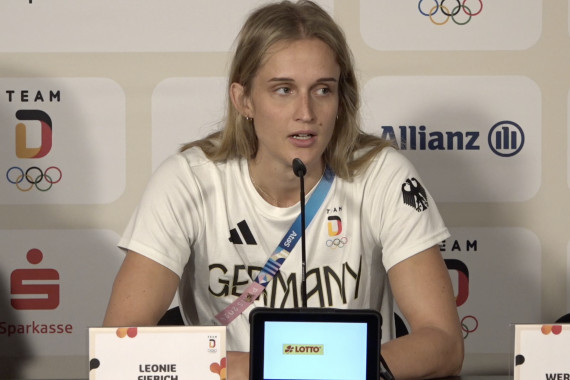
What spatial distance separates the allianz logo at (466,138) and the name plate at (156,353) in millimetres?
1379

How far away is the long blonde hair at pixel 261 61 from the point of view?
1815mm

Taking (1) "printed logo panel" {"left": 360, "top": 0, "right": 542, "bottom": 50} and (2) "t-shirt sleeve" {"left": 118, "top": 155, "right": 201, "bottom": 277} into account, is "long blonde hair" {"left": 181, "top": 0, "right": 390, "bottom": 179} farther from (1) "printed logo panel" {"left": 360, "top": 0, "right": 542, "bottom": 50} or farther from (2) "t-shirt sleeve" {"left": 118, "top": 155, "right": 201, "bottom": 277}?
(1) "printed logo panel" {"left": 360, "top": 0, "right": 542, "bottom": 50}

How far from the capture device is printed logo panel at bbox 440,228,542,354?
2.47 m

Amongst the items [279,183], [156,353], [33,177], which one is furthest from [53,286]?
[156,353]

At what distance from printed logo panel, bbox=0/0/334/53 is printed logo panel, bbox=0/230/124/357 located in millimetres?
538

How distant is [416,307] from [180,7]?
119 centimetres

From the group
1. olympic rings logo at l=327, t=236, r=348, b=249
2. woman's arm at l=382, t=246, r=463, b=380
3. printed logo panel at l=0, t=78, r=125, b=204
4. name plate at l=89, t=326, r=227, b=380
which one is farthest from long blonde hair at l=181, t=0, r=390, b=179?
name plate at l=89, t=326, r=227, b=380

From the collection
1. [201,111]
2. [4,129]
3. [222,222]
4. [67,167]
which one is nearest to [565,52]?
[201,111]

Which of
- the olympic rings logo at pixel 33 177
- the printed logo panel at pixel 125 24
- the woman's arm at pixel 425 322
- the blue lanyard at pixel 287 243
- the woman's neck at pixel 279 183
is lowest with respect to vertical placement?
the woman's arm at pixel 425 322

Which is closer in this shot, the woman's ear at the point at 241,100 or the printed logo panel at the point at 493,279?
the woman's ear at the point at 241,100

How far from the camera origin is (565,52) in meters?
2.45

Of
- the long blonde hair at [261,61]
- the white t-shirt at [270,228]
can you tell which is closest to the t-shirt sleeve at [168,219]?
the white t-shirt at [270,228]

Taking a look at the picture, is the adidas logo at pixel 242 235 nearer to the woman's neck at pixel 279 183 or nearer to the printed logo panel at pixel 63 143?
the woman's neck at pixel 279 183

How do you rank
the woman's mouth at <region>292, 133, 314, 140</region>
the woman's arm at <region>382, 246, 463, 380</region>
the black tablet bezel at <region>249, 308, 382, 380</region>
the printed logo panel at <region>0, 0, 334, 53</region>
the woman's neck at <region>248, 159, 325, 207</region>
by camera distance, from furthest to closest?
the printed logo panel at <region>0, 0, 334, 53</region> < the woman's neck at <region>248, 159, 325, 207</region> < the woman's mouth at <region>292, 133, 314, 140</region> < the woman's arm at <region>382, 246, 463, 380</region> < the black tablet bezel at <region>249, 308, 382, 380</region>
